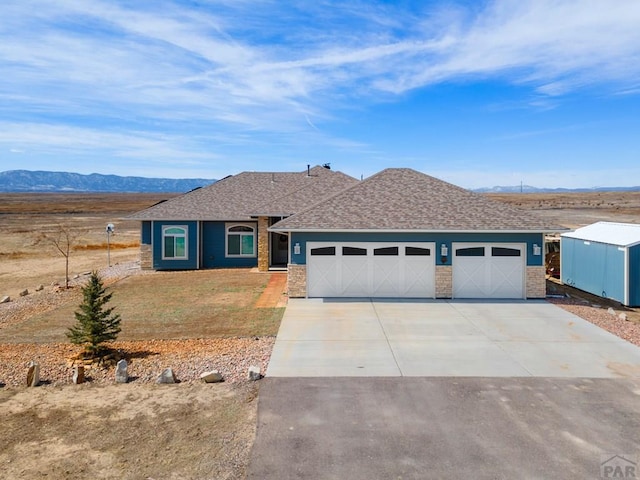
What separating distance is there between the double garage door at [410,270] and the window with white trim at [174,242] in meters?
9.87

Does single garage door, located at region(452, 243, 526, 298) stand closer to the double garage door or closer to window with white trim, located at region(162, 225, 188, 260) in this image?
the double garage door

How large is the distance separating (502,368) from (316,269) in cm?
832

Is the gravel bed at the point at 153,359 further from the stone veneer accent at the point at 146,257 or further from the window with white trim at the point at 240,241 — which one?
the window with white trim at the point at 240,241

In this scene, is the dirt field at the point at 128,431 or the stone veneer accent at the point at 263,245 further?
the stone veneer accent at the point at 263,245

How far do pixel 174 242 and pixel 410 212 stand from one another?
1291 centimetres

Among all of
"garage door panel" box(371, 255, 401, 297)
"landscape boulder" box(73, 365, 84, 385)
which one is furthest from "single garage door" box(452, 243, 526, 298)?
"landscape boulder" box(73, 365, 84, 385)

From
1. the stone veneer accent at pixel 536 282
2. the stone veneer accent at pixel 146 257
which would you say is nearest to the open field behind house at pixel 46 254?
the stone veneer accent at pixel 146 257

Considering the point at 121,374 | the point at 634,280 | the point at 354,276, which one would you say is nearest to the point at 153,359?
the point at 121,374

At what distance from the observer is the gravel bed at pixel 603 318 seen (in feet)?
40.0

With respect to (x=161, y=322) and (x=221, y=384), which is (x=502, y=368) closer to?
(x=221, y=384)

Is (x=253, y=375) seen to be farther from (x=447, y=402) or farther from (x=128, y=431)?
(x=447, y=402)

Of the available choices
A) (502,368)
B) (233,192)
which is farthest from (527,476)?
(233,192)

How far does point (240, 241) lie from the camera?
24609 millimetres

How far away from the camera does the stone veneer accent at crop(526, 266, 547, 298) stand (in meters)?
16.6
